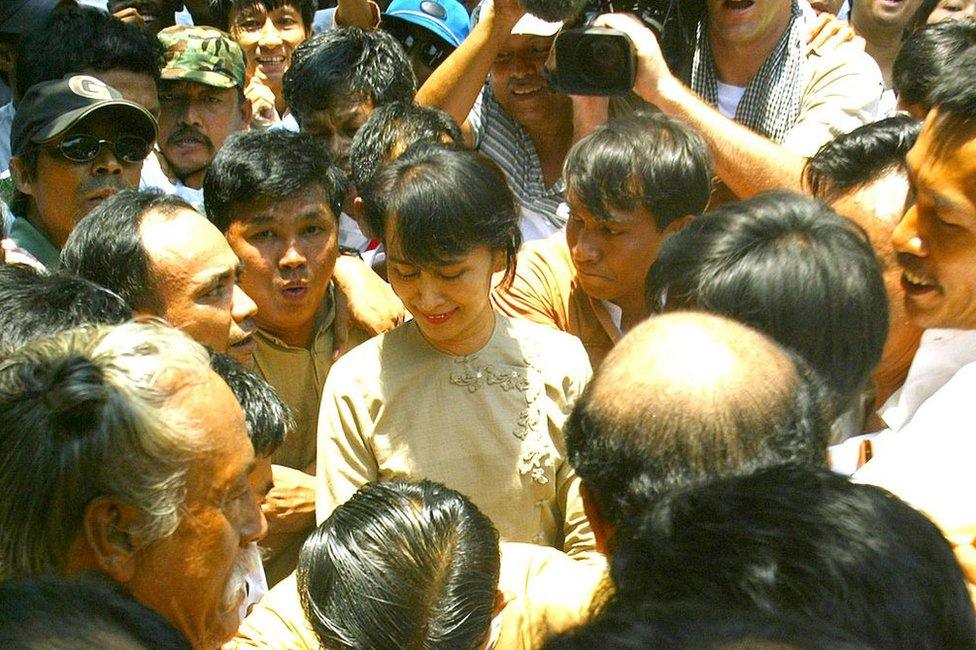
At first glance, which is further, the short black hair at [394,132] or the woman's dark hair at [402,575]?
the short black hair at [394,132]

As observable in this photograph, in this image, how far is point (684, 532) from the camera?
1135 millimetres

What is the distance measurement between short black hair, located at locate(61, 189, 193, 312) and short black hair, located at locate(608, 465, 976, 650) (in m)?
1.64

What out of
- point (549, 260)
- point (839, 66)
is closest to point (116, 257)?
point (549, 260)

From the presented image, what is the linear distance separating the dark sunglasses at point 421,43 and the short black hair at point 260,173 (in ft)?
4.80

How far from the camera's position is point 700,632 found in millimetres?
819

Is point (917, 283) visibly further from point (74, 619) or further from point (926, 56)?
point (926, 56)

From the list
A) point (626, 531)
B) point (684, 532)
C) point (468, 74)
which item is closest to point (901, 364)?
point (626, 531)

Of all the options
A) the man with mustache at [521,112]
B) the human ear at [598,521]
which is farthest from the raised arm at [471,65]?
the human ear at [598,521]

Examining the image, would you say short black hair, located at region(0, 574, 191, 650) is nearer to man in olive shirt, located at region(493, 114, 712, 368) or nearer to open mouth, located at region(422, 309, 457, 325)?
open mouth, located at region(422, 309, 457, 325)

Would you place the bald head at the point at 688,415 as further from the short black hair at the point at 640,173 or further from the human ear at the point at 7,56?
the human ear at the point at 7,56

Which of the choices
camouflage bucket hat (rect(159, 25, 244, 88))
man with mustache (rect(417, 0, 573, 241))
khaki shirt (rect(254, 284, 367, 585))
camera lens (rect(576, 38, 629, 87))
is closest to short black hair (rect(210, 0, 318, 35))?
camouflage bucket hat (rect(159, 25, 244, 88))

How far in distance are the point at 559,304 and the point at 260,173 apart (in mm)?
796

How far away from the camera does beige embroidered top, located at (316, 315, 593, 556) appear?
7.92 feet

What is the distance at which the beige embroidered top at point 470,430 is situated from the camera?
2414mm
